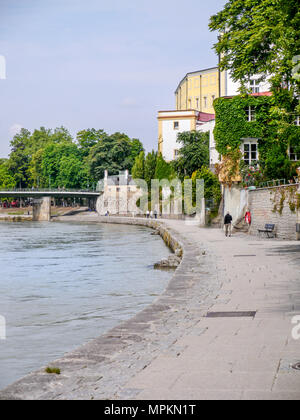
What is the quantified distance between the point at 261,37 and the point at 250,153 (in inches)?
769

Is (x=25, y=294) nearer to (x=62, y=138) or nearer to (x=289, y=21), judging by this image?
(x=289, y=21)

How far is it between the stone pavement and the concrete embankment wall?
1454cm

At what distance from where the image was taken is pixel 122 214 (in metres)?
88.5

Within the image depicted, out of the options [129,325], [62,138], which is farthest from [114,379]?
[62,138]

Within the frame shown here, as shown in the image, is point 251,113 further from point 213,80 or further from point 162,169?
point 213,80

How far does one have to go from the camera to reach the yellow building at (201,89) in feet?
294

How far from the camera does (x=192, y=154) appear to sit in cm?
6556

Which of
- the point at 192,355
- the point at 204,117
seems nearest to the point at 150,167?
the point at 204,117

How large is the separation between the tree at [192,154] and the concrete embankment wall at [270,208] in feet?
87.3

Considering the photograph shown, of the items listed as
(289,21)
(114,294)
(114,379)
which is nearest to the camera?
(114,379)

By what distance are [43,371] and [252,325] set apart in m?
3.32

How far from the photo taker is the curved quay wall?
5328 mm

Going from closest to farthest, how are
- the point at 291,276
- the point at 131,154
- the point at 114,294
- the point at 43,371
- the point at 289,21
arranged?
the point at 43,371 → the point at 291,276 → the point at 114,294 → the point at 289,21 → the point at 131,154

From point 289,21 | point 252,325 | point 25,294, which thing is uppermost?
point 289,21
